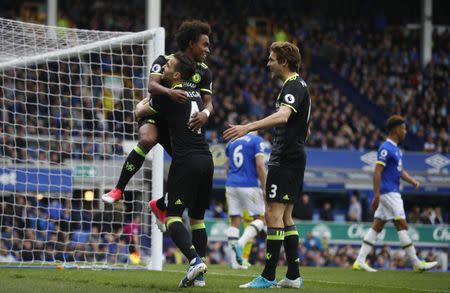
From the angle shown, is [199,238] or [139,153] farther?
[139,153]

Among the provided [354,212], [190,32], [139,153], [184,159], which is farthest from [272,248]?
[354,212]

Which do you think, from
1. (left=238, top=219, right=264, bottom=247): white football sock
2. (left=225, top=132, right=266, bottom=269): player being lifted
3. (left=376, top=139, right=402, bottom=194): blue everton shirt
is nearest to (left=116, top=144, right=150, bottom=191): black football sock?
(left=238, top=219, right=264, bottom=247): white football sock

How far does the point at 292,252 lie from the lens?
377 inches

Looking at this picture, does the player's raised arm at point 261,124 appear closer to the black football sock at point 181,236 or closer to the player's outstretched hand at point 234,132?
the player's outstretched hand at point 234,132

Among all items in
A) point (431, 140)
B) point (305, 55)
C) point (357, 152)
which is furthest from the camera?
point (305, 55)

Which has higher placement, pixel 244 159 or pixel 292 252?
pixel 244 159

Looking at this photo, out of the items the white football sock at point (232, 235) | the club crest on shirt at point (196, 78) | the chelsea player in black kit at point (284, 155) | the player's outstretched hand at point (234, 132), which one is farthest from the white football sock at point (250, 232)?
the player's outstretched hand at point (234, 132)

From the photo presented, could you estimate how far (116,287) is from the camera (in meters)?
8.87

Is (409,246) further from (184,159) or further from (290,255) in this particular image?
(184,159)

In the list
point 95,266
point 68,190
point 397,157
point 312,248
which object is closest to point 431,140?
point 312,248

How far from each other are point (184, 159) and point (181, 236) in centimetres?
72

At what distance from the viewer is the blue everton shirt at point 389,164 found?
1450 cm

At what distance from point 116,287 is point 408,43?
95.5 feet

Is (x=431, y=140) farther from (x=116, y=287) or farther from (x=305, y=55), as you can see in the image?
(x=116, y=287)
